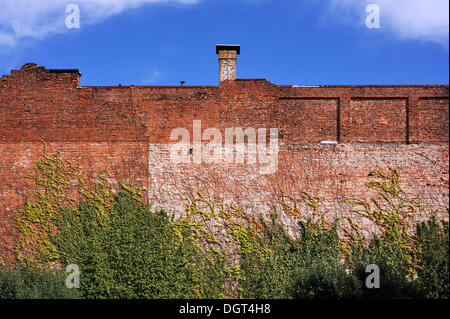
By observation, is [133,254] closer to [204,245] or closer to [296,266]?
[204,245]

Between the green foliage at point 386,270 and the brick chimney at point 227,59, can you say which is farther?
the brick chimney at point 227,59

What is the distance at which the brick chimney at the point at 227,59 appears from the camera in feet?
36.6

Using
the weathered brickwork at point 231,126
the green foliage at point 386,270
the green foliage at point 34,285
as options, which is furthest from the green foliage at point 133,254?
the green foliage at point 386,270

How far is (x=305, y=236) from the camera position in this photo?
10531 mm

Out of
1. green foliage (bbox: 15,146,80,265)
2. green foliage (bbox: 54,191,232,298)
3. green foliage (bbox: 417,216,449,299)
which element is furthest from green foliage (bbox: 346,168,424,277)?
green foliage (bbox: 15,146,80,265)

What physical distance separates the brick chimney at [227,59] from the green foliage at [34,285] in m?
7.27

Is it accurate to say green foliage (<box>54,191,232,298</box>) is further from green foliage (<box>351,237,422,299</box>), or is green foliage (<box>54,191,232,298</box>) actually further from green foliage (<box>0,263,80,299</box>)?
green foliage (<box>351,237,422,299</box>)

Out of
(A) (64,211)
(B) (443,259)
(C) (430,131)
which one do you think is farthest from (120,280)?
(C) (430,131)

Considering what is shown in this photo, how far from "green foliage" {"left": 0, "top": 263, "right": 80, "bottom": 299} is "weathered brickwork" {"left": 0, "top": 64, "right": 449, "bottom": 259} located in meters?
1.13

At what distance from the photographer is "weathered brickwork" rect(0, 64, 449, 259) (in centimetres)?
1082

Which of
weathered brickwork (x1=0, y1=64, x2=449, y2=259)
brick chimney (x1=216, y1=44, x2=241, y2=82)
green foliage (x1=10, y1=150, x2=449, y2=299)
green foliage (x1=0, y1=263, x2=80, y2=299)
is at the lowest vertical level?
green foliage (x1=0, y1=263, x2=80, y2=299)

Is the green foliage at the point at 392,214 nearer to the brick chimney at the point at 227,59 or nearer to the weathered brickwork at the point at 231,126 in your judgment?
the weathered brickwork at the point at 231,126
